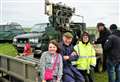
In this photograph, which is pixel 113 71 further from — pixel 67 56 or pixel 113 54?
pixel 67 56

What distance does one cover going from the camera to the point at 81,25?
54.4 feet

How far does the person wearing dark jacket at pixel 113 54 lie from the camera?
864cm

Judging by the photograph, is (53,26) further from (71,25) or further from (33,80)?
(33,80)

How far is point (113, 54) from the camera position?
28.5ft

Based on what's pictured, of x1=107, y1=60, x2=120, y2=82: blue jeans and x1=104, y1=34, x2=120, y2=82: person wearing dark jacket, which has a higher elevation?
x1=104, y1=34, x2=120, y2=82: person wearing dark jacket

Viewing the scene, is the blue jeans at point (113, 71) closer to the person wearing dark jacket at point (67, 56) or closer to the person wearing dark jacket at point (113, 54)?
the person wearing dark jacket at point (113, 54)

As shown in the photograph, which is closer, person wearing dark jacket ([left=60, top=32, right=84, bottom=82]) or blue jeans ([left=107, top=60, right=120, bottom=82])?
person wearing dark jacket ([left=60, top=32, right=84, bottom=82])

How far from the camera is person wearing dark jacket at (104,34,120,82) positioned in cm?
864

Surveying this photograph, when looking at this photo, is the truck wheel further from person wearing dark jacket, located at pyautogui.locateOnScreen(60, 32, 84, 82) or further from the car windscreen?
person wearing dark jacket, located at pyautogui.locateOnScreen(60, 32, 84, 82)

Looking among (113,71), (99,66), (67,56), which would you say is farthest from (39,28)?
(67,56)

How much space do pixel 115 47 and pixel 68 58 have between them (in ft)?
8.66

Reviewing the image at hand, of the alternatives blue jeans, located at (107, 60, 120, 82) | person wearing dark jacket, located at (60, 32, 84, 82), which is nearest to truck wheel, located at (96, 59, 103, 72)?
blue jeans, located at (107, 60, 120, 82)

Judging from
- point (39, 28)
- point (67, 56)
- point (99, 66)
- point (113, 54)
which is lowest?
point (99, 66)

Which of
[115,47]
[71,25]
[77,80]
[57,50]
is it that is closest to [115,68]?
[115,47]
